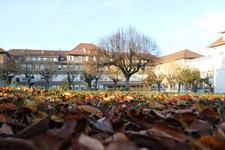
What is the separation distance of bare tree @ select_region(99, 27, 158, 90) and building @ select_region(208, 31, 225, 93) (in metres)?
14.2

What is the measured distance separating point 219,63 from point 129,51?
19284 millimetres

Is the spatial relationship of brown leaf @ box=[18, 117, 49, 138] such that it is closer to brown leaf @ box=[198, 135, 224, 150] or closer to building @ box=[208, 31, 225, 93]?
brown leaf @ box=[198, 135, 224, 150]

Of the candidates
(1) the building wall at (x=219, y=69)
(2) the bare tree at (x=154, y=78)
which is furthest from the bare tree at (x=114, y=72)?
(1) the building wall at (x=219, y=69)

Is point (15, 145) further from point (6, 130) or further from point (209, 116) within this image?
point (209, 116)

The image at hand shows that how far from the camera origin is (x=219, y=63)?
62.1m

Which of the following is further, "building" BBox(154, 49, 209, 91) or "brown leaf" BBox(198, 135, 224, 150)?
"building" BBox(154, 49, 209, 91)

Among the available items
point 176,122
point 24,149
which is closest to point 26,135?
point 24,149

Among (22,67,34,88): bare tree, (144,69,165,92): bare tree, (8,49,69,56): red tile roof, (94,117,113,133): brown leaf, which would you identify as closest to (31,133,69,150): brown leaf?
(94,117,113,133): brown leaf

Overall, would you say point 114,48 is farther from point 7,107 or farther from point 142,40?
point 7,107

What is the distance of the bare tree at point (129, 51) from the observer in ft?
168

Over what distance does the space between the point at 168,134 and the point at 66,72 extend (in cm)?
8606

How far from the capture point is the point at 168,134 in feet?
2.75

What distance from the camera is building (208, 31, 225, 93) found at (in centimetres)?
6028

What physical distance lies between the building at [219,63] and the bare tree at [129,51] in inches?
560
